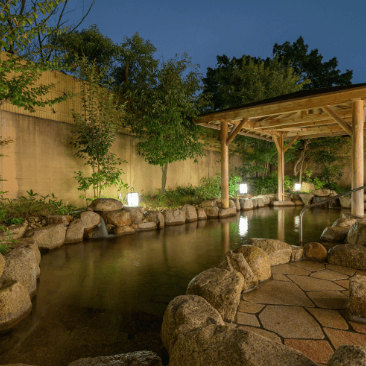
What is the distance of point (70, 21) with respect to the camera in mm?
10164

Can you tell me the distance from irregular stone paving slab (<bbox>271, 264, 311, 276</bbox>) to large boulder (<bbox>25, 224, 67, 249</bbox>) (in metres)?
4.07

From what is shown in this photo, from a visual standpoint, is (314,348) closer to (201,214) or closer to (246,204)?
(201,214)

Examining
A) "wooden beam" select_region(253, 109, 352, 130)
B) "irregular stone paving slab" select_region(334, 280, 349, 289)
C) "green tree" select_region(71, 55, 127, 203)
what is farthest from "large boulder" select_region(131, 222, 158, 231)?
"wooden beam" select_region(253, 109, 352, 130)

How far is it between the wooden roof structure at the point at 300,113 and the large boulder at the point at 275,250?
4.37 m

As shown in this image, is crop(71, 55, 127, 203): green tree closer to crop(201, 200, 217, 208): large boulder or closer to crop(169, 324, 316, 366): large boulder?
crop(201, 200, 217, 208): large boulder

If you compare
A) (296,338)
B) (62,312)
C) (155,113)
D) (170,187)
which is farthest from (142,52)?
(296,338)

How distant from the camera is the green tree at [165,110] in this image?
7.98 metres

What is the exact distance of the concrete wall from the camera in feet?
19.7

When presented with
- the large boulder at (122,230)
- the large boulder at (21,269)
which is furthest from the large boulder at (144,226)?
the large boulder at (21,269)

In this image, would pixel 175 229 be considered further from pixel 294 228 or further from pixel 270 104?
pixel 270 104

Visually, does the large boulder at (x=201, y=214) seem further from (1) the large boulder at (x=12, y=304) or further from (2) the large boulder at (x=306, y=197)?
(1) the large boulder at (x=12, y=304)

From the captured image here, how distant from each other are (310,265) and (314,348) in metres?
1.95

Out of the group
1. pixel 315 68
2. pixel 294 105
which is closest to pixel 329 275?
pixel 294 105

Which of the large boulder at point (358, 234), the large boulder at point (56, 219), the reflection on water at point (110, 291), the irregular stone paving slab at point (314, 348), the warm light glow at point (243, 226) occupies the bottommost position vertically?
the reflection on water at point (110, 291)
